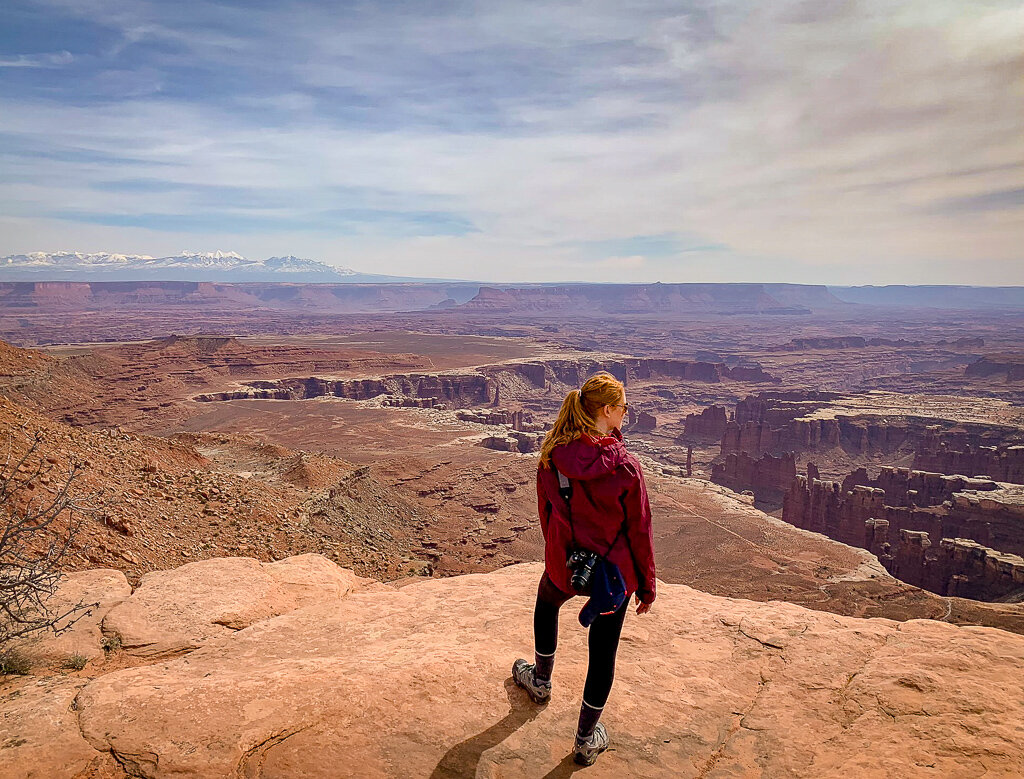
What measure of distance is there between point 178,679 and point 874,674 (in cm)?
459

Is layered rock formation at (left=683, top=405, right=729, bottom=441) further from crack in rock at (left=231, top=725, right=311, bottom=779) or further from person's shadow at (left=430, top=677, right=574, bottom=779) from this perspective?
crack in rock at (left=231, top=725, right=311, bottom=779)

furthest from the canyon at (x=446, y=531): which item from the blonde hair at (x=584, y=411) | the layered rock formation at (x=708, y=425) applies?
the blonde hair at (x=584, y=411)

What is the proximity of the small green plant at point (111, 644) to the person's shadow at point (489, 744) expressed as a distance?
3117 millimetres

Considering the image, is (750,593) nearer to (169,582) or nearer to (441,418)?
(169,582)

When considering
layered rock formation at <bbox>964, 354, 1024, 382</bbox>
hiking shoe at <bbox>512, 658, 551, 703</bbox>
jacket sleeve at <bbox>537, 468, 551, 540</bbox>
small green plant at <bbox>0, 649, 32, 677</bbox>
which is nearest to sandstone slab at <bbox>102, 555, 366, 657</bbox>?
small green plant at <bbox>0, 649, 32, 677</bbox>

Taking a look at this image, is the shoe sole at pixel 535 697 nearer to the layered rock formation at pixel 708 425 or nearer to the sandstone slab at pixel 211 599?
the sandstone slab at pixel 211 599

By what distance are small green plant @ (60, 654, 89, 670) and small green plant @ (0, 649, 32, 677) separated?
22cm

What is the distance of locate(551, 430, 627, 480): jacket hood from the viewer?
9.90 feet

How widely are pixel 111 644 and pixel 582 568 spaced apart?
3.95 meters

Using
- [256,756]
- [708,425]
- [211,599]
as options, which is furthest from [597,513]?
[708,425]

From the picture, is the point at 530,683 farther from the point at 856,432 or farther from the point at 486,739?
the point at 856,432

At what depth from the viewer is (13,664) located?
3.81 m

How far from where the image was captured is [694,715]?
354 centimetres

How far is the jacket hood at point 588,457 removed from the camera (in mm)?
3018
